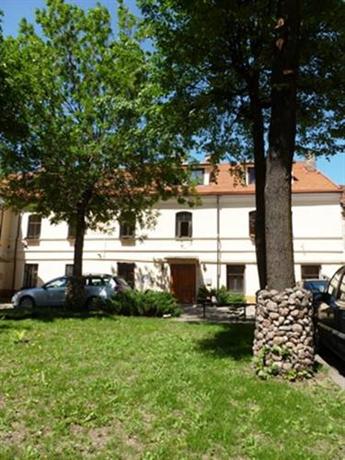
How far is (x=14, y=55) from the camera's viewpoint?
15.9m

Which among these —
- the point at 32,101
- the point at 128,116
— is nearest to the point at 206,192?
the point at 128,116

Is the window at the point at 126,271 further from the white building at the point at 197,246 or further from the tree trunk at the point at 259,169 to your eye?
the tree trunk at the point at 259,169

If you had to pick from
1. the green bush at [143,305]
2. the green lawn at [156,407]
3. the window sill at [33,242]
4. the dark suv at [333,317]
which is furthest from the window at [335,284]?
the window sill at [33,242]

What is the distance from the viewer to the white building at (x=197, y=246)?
25531mm

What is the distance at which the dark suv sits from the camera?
692 cm

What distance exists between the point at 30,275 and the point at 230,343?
876 inches

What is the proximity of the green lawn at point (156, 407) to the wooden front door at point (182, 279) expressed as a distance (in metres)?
18.2

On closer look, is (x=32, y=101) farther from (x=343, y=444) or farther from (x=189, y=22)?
(x=343, y=444)

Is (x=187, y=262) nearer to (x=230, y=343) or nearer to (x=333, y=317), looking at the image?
(x=230, y=343)

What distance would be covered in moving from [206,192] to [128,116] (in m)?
12.1

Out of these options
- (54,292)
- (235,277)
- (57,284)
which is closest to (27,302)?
(54,292)

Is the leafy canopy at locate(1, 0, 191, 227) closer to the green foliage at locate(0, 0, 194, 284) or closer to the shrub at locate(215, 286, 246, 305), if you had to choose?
the green foliage at locate(0, 0, 194, 284)

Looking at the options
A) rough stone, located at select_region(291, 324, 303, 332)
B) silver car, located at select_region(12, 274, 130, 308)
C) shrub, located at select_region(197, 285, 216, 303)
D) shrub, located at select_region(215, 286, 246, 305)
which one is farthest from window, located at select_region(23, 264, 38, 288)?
rough stone, located at select_region(291, 324, 303, 332)

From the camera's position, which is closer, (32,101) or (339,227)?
(32,101)
